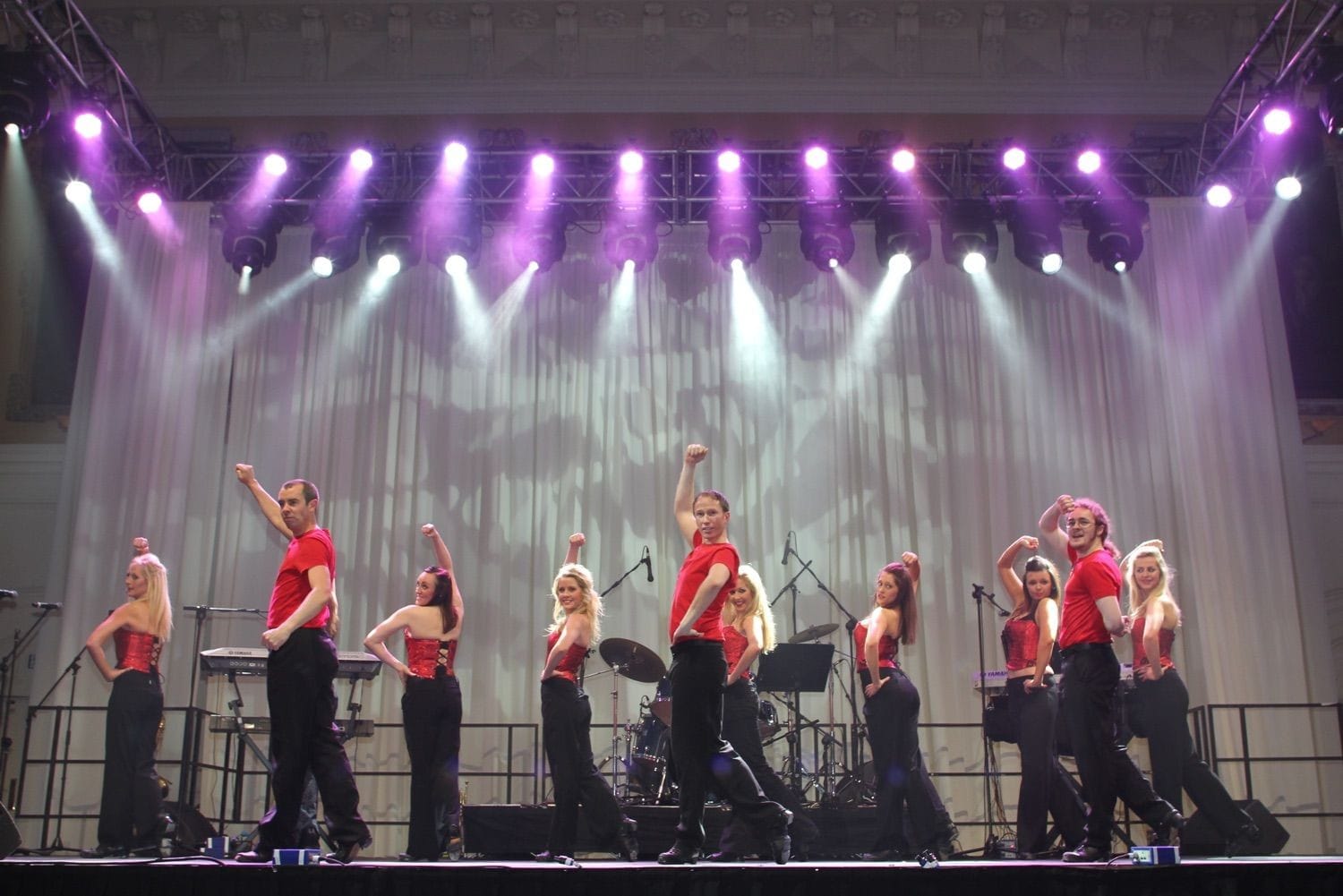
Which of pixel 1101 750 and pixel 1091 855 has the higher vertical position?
pixel 1101 750

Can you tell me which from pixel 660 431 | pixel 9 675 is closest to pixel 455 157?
pixel 660 431

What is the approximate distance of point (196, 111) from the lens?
11594 mm

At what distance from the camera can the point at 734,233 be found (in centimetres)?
1058

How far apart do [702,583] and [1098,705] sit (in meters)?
1.75

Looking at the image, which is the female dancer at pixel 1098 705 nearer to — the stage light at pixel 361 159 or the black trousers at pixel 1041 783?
the black trousers at pixel 1041 783

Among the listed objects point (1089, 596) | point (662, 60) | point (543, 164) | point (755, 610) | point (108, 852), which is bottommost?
point (108, 852)

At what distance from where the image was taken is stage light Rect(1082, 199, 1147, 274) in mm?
10508

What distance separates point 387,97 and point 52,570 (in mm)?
5203

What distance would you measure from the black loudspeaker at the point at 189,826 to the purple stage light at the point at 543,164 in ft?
18.4

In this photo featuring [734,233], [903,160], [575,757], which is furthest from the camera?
[734,233]

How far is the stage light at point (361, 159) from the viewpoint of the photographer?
10266mm

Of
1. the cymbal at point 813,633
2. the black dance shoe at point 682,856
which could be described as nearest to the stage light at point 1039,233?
the cymbal at point 813,633

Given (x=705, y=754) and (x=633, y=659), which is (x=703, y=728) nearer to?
(x=705, y=754)

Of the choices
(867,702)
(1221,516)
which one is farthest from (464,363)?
(1221,516)
